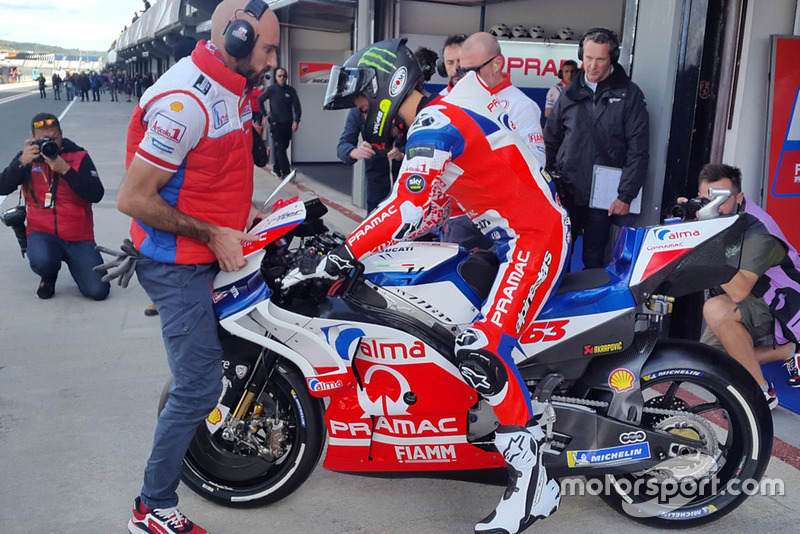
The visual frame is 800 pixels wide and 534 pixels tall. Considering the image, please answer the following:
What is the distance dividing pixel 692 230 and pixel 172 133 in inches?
78.8

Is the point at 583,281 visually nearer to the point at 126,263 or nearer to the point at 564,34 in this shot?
the point at 126,263

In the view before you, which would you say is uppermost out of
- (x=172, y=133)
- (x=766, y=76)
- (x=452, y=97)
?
(x=766, y=76)

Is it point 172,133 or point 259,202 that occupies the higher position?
point 172,133

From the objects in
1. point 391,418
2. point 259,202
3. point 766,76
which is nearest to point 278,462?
point 391,418

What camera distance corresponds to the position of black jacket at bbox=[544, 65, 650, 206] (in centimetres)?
488

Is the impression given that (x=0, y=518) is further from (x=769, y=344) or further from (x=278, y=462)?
(x=769, y=344)

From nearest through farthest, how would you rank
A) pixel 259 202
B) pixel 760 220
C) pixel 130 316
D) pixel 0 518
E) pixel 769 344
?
pixel 0 518, pixel 760 220, pixel 769 344, pixel 130 316, pixel 259 202

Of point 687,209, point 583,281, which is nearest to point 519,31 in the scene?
point 687,209

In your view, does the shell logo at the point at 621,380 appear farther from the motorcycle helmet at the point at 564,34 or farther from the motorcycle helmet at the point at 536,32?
the motorcycle helmet at the point at 564,34

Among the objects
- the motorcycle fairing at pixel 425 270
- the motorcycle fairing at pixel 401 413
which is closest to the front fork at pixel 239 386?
the motorcycle fairing at pixel 401 413

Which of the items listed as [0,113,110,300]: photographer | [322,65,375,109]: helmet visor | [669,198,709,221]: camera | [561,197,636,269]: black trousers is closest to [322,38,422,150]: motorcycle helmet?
[322,65,375,109]: helmet visor

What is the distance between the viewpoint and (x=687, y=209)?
10.7 ft

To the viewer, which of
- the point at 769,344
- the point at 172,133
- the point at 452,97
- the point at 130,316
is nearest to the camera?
the point at 172,133

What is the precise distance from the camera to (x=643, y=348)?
312 cm
